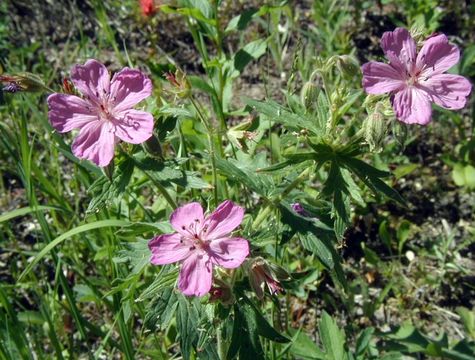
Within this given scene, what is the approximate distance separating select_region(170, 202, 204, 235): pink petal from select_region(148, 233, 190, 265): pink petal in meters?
0.03

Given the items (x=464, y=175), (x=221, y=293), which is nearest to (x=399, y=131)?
(x=221, y=293)

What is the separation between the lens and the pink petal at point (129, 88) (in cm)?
173

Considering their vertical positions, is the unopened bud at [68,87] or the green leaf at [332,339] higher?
the unopened bud at [68,87]

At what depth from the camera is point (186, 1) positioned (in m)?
2.42

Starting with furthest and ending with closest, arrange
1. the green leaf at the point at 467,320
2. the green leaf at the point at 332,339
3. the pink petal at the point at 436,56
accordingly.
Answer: the green leaf at the point at 467,320, the green leaf at the point at 332,339, the pink petal at the point at 436,56

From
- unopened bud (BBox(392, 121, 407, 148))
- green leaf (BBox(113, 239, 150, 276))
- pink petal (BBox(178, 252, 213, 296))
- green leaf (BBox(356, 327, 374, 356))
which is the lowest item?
green leaf (BBox(356, 327, 374, 356))

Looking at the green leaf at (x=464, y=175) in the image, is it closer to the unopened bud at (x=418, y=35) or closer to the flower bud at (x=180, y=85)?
the unopened bud at (x=418, y=35)

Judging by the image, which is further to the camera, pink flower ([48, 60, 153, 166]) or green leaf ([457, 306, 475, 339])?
green leaf ([457, 306, 475, 339])

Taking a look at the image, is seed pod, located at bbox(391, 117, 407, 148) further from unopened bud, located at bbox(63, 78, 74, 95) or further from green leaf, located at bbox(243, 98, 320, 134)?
unopened bud, located at bbox(63, 78, 74, 95)

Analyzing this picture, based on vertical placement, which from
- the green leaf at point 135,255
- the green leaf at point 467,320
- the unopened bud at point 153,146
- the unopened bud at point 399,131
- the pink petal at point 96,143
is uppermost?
the pink petal at point 96,143

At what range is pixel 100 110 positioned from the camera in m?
1.76

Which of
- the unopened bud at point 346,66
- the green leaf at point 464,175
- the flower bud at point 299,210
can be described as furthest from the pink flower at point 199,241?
the green leaf at point 464,175

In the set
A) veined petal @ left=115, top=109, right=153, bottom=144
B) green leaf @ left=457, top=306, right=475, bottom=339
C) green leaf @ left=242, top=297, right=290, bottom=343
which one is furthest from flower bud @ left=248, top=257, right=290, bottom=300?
green leaf @ left=457, top=306, right=475, bottom=339

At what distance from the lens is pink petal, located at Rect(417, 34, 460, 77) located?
5.88 ft
